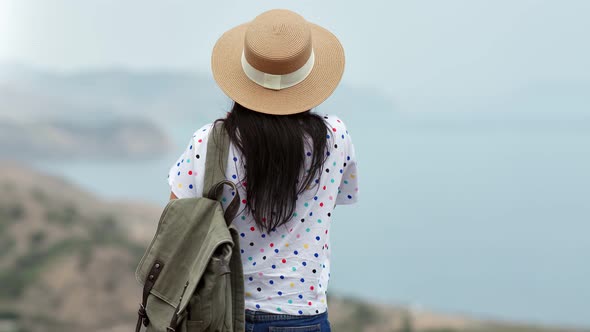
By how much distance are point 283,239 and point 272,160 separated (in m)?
0.20

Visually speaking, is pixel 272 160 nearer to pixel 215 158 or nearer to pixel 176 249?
pixel 215 158

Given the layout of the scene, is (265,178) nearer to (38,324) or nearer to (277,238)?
(277,238)

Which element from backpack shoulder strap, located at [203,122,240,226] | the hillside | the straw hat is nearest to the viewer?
backpack shoulder strap, located at [203,122,240,226]

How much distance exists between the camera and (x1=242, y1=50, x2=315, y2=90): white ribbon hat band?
2.04m

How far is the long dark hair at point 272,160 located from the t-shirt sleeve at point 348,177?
4.9 inches

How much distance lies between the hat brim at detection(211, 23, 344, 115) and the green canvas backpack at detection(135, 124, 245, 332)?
0.16 meters

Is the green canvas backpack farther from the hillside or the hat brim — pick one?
the hillside

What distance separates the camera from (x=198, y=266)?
5.96 ft

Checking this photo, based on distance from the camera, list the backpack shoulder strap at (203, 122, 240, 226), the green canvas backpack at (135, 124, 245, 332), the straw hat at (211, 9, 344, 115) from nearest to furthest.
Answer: the green canvas backpack at (135, 124, 245, 332) < the backpack shoulder strap at (203, 122, 240, 226) < the straw hat at (211, 9, 344, 115)

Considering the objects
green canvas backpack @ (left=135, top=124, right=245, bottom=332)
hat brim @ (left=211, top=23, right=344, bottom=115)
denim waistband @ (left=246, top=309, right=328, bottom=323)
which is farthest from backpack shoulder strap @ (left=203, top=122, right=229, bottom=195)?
denim waistband @ (left=246, top=309, right=328, bottom=323)

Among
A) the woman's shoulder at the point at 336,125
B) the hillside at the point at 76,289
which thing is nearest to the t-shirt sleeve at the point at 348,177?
the woman's shoulder at the point at 336,125

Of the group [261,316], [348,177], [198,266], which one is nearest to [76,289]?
[348,177]

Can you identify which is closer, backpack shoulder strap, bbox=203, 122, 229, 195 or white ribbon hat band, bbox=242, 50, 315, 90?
backpack shoulder strap, bbox=203, 122, 229, 195

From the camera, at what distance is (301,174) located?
1.99 metres
